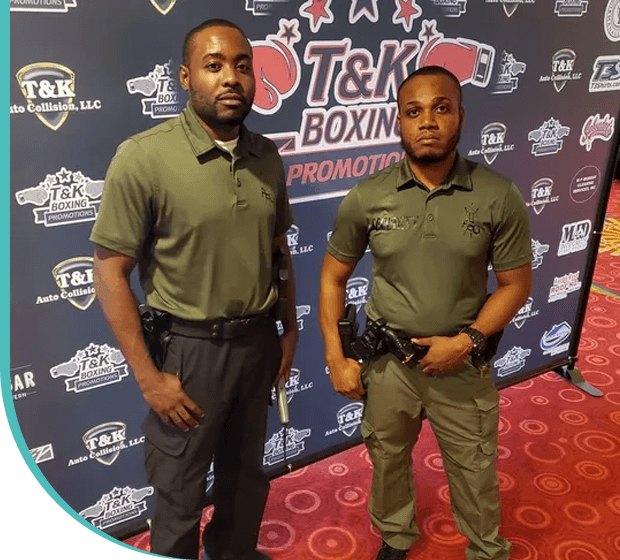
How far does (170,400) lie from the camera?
1.85 m

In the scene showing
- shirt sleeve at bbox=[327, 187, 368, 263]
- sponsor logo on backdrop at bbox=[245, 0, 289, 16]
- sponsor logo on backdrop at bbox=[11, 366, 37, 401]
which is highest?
sponsor logo on backdrop at bbox=[245, 0, 289, 16]

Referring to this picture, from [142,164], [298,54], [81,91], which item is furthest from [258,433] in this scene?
[298,54]

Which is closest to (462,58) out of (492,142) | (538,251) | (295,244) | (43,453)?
(492,142)

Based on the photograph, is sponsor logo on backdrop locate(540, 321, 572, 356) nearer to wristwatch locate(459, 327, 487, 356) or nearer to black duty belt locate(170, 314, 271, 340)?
wristwatch locate(459, 327, 487, 356)

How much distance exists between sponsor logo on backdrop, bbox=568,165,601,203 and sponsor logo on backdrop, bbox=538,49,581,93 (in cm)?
52

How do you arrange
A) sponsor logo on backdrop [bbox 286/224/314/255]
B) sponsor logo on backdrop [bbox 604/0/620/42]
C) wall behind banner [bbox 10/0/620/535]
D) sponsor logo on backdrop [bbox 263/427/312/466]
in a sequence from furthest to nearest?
sponsor logo on backdrop [bbox 604/0/620/42]
sponsor logo on backdrop [bbox 263/427/312/466]
sponsor logo on backdrop [bbox 286/224/314/255]
wall behind banner [bbox 10/0/620/535]

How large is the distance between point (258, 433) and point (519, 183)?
6.46ft

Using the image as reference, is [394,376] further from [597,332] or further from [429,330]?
[597,332]

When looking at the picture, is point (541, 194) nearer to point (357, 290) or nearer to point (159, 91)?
point (357, 290)

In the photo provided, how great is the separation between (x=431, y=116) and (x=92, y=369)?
1.47m

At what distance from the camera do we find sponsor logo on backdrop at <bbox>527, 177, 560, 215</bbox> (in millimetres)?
3295

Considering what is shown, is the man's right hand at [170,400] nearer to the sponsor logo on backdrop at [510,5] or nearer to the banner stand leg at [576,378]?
the sponsor logo on backdrop at [510,5]

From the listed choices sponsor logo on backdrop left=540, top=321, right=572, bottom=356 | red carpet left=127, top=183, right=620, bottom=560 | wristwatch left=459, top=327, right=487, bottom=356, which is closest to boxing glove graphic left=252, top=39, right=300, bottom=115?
wristwatch left=459, top=327, right=487, bottom=356

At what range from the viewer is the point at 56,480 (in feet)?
7.60
